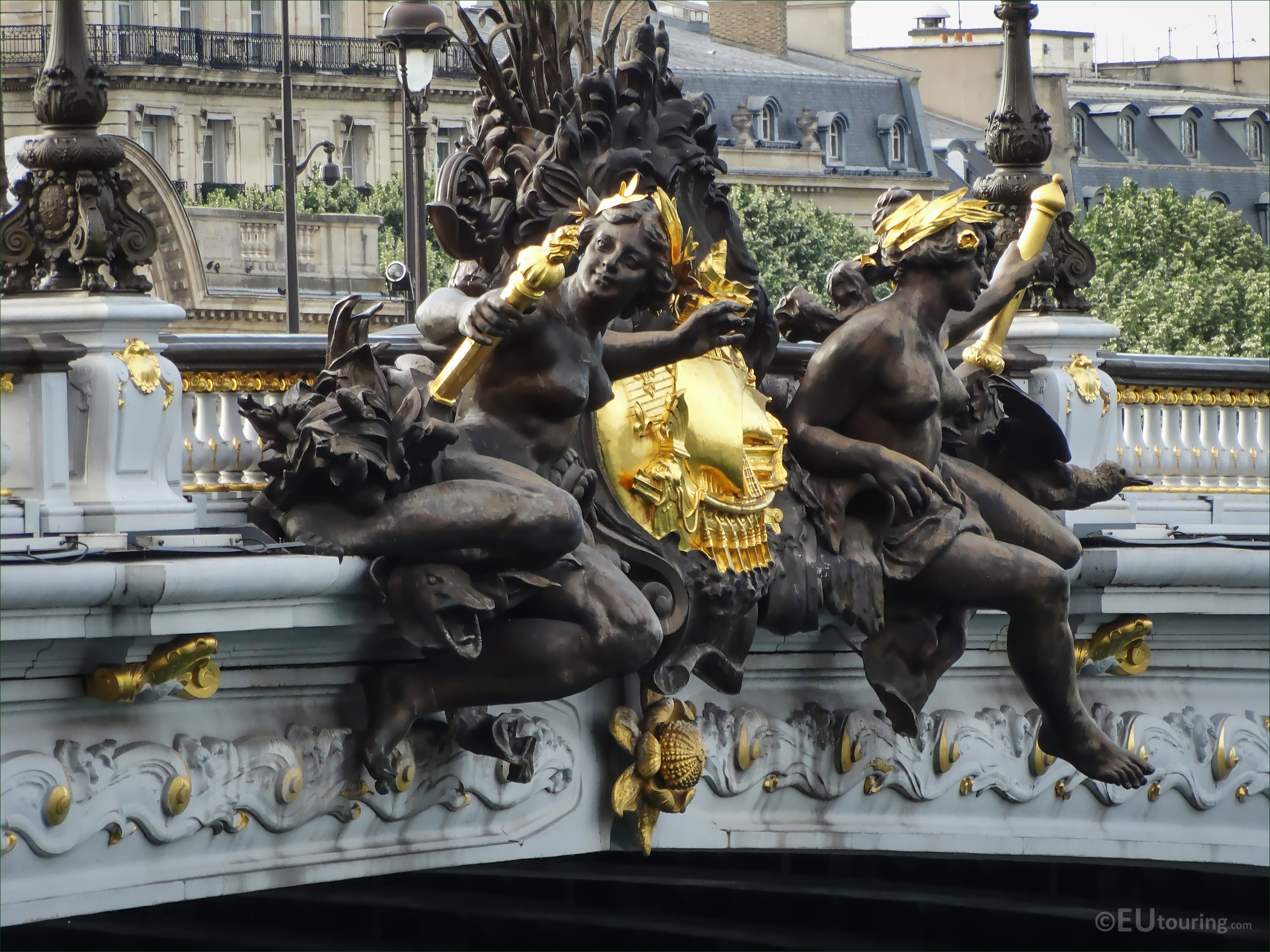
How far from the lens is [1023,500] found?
11352 mm

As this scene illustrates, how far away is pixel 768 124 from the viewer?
52500mm

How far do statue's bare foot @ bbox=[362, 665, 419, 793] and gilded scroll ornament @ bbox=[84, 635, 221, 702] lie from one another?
0.79 m

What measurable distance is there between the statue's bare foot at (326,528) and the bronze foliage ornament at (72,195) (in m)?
1.52

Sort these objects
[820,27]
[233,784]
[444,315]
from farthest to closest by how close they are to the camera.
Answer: [820,27] < [444,315] < [233,784]

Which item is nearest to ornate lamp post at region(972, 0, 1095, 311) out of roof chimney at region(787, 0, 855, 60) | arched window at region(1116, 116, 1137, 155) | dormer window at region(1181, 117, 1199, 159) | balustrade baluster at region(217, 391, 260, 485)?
balustrade baluster at region(217, 391, 260, 485)

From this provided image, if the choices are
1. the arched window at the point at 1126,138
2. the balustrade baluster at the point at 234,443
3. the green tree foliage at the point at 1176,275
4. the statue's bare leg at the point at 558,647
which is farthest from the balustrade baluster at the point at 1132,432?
the arched window at the point at 1126,138

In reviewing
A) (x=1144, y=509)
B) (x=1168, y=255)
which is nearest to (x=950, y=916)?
(x=1144, y=509)

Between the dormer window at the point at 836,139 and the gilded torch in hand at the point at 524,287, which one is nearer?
the gilded torch in hand at the point at 524,287

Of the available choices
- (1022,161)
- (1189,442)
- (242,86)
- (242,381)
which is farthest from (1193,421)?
(242,86)

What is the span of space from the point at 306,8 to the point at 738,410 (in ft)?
124

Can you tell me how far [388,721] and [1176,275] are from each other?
33.4m

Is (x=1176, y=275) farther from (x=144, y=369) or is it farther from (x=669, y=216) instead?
(x=144, y=369)

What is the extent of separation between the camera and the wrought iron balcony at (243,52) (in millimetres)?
43156

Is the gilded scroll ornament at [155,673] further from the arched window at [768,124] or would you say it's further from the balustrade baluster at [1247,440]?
the arched window at [768,124]
